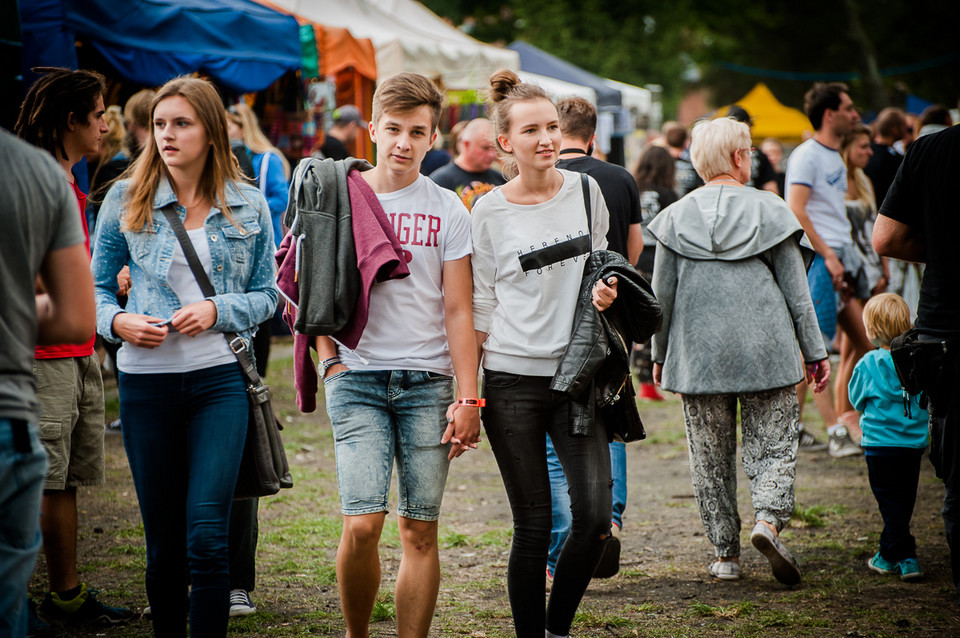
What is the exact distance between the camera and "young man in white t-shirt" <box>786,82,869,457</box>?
695cm

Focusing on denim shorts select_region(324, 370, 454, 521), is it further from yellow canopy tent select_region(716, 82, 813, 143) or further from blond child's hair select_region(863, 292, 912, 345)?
yellow canopy tent select_region(716, 82, 813, 143)

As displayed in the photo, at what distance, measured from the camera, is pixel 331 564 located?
510 cm

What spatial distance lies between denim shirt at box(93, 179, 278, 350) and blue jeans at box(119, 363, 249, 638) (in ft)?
0.68

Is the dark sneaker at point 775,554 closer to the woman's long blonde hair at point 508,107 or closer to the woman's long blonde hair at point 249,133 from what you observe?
the woman's long blonde hair at point 508,107

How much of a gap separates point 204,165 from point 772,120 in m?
27.9

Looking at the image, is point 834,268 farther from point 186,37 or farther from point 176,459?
point 186,37

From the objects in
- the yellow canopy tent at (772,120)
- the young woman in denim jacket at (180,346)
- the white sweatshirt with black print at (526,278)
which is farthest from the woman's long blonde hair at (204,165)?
the yellow canopy tent at (772,120)

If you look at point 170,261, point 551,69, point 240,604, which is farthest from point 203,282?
point 551,69

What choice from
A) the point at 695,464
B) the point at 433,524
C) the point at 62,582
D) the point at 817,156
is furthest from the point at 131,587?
the point at 817,156

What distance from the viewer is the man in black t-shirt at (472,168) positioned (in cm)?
694

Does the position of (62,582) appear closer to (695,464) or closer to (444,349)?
(444,349)

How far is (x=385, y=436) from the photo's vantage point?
345 cm

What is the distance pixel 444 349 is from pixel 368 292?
0.39 m

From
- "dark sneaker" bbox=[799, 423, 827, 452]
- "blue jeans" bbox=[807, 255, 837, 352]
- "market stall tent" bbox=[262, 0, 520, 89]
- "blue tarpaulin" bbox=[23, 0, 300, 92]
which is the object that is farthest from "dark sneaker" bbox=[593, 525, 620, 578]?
"market stall tent" bbox=[262, 0, 520, 89]
